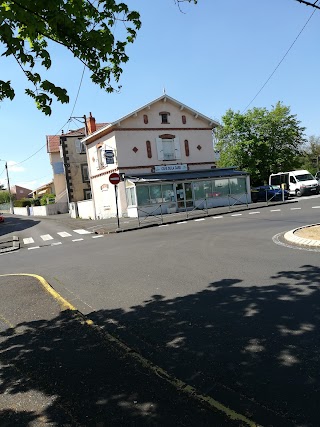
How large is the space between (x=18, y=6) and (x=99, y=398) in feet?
15.0

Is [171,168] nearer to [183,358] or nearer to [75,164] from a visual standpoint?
[75,164]

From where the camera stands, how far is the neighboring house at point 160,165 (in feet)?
85.6

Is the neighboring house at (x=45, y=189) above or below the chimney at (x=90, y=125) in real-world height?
below

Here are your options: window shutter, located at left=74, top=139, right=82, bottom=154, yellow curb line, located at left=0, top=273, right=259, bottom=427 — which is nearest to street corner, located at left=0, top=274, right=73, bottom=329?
yellow curb line, located at left=0, top=273, right=259, bottom=427

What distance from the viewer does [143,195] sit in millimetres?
25203

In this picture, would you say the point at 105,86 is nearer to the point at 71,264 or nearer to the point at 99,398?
the point at 99,398

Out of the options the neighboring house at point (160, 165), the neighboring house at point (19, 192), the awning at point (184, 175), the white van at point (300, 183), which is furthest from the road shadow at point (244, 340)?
the neighboring house at point (19, 192)

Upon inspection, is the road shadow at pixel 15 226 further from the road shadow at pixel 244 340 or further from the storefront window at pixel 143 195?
the road shadow at pixel 244 340

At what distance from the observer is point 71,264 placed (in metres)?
10.2

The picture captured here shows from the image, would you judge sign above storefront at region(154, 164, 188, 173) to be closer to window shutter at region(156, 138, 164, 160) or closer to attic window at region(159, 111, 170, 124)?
window shutter at region(156, 138, 164, 160)

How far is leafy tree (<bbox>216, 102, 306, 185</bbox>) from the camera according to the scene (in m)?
39.6

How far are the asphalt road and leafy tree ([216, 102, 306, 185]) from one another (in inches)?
1219

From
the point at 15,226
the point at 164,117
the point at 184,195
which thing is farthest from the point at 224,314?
the point at 15,226

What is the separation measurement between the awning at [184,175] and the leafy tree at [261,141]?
35.7ft
